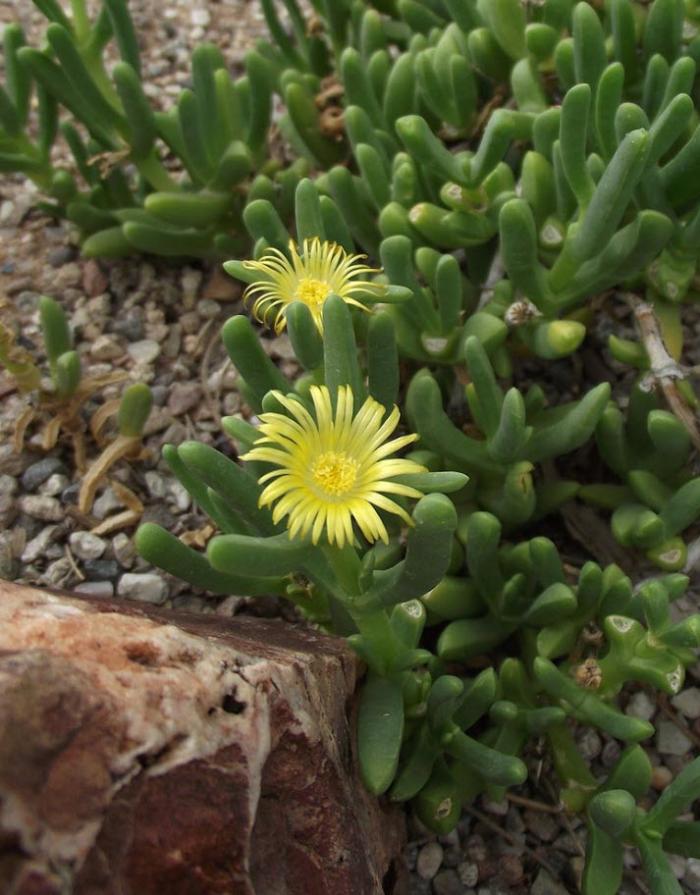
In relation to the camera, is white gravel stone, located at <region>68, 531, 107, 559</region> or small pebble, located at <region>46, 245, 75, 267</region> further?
small pebble, located at <region>46, 245, 75, 267</region>

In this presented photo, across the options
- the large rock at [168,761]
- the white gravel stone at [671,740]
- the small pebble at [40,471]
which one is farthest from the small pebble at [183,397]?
the white gravel stone at [671,740]

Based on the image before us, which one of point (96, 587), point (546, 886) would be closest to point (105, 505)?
point (96, 587)

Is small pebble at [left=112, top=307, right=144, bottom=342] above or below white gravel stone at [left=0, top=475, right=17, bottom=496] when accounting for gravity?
above

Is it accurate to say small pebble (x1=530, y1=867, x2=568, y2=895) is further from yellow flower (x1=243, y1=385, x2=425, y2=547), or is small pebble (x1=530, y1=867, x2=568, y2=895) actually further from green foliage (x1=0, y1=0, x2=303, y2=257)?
green foliage (x1=0, y1=0, x2=303, y2=257)

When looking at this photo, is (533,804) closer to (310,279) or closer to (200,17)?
(310,279)

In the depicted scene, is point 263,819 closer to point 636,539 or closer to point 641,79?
point 636,539

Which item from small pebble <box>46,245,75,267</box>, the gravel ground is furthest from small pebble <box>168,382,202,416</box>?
small pebble <box>46,245,75,267</box>

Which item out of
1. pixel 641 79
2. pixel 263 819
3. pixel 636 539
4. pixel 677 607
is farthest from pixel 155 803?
pixel 641 79
